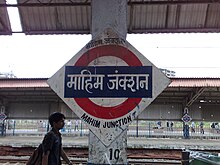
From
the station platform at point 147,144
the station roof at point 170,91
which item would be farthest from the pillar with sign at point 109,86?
the station roof at point 170,91

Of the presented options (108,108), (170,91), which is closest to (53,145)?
(108,108)

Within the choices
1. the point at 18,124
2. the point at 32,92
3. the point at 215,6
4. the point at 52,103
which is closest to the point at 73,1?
the point at 215,6

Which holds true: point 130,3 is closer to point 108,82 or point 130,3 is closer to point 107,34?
point 107,34

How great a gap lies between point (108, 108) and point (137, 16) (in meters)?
4.30

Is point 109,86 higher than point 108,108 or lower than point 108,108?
higher

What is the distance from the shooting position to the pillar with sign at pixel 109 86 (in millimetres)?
1693

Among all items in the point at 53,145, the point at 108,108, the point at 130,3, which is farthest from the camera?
the point at 130,3

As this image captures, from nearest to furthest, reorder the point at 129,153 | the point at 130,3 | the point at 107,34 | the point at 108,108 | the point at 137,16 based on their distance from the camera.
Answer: the point at 108,108, the point at 107,34, the point at 130,3, the point at 137,16, the point at 129,153

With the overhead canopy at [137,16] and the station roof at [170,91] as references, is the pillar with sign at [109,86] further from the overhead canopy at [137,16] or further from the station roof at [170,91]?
the station roof at [170,91]

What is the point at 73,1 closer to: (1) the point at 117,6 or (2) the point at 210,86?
(1) the point at 117,6

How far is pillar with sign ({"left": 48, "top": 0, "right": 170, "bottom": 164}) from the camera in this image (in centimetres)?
169

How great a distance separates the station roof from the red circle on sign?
17278 millimetres

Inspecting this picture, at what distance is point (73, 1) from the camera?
5527mm

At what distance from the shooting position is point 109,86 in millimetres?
1763
